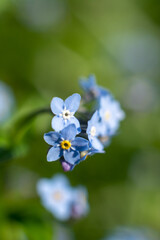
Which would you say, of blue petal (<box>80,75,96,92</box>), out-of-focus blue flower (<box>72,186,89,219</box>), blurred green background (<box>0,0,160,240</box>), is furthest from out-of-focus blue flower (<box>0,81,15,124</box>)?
blue petal (<box>80,75,96,92</box>)

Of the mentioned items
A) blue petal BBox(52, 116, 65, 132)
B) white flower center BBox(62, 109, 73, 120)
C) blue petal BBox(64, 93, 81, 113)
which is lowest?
blue petal BBox(52, 116, 65, 132)

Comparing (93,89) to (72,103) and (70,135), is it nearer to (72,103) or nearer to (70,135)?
(72,103)

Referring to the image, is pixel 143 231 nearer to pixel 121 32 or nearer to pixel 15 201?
pixel 15 201

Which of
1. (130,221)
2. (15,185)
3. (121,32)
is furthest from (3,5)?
(130,221)

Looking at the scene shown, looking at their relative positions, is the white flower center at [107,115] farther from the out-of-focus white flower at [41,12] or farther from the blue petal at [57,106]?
the out-of-focus white flower at [41,12]

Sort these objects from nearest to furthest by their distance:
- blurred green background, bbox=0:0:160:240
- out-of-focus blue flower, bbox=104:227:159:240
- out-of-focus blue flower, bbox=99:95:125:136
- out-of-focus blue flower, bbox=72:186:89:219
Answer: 1. out-of-focus blue flower, bbox=99:95:125:136
2. out-of-focus blue flower, bbox=72:186:89:219
3. out-of-focus blue flower, bbox=104:227:159:240
4. blurred green background, bbox=0:0:160:240

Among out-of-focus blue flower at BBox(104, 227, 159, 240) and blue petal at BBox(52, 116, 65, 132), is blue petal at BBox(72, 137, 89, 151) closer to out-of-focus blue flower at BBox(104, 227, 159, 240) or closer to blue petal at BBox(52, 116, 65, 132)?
blue petal at BBox(52, 116, 65, 132)
